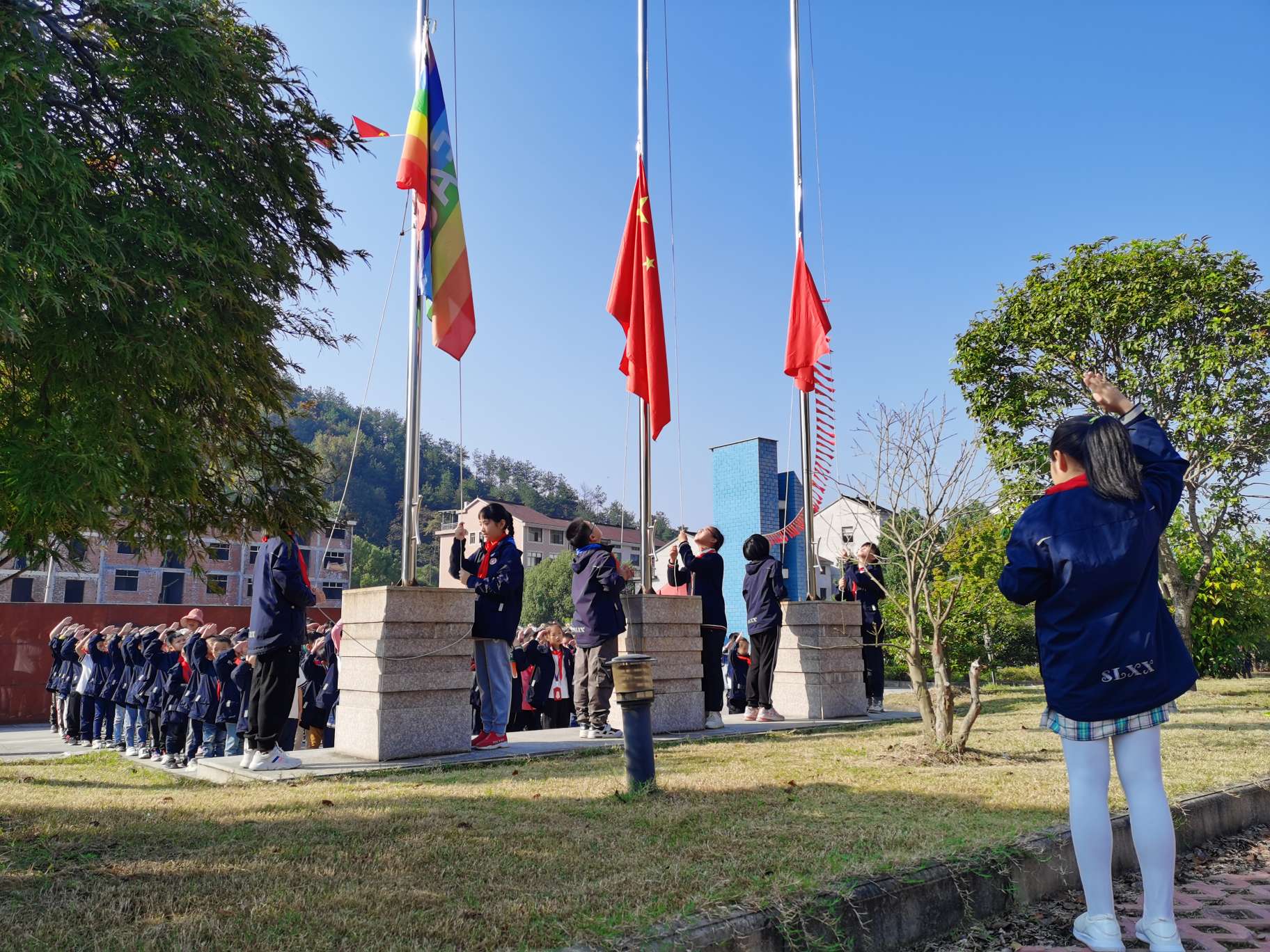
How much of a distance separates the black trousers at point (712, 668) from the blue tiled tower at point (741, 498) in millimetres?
26769

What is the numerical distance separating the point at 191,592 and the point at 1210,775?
215 ft

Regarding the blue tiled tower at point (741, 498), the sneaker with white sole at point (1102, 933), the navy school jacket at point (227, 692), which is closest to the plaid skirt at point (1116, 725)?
the sneaker with white sole at point (1102, 933)

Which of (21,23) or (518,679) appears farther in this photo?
(518,679)

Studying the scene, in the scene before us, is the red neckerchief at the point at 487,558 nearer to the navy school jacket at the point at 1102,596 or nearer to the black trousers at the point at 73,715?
the navy school jacket at the point at 1102,596

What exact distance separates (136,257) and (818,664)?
8719 millimetres

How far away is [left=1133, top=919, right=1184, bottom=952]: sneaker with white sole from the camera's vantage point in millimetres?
3225

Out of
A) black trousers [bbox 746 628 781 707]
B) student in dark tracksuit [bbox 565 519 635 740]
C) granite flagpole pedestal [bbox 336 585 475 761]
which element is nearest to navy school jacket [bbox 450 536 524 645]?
granite flagpole pedestal [bbox 336 585 475 761]

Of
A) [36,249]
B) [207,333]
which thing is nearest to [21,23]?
[36,249]

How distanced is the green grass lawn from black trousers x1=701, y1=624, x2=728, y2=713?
2407 millimetres

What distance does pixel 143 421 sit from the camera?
152 inches

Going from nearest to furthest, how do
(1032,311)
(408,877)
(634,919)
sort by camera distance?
(634,919) < (408,877) < (1032,311)

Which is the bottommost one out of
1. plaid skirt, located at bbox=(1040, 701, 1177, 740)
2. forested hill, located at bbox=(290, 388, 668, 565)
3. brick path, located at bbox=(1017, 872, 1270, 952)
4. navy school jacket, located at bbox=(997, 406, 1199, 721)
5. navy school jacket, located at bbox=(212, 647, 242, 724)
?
brick path, located at bbox=(1017, 872, 1270, 952)

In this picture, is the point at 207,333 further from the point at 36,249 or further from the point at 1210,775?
the point at 1210,775

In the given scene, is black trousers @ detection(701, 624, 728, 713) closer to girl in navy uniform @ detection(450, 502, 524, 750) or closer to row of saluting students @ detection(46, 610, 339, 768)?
girl in navy uniform @ detection(450, 502, 524, 750)
